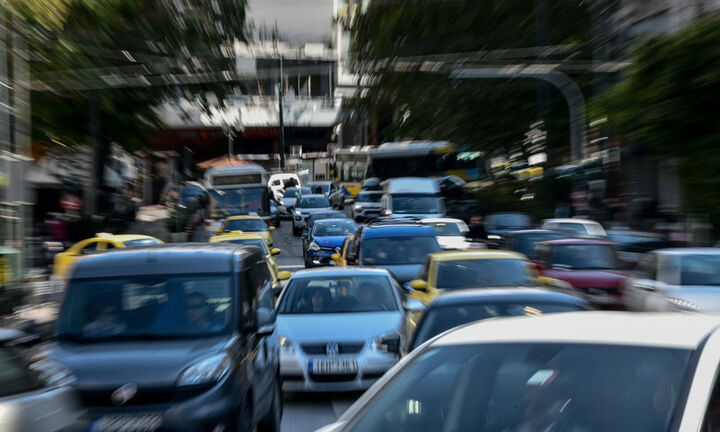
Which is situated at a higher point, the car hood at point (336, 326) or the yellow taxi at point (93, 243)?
the yellow taxi at point (93, 243)

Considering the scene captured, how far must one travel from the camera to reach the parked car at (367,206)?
41312 millimetres

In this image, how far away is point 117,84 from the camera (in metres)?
A: 28.5

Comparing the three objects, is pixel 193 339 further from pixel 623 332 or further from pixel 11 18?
pixel 11 18

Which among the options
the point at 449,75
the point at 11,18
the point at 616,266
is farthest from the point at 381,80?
the point at 616,266

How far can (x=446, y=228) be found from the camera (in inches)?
1047

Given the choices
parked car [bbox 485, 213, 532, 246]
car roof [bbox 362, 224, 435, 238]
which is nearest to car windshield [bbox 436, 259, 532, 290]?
car roof [bbox 362, 224, 435, 238]

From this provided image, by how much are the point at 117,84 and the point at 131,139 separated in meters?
4.89

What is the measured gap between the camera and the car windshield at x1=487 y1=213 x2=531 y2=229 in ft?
97.9

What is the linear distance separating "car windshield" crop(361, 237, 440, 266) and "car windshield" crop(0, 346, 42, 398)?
1168 centimetres

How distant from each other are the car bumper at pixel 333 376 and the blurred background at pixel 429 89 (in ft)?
45.6

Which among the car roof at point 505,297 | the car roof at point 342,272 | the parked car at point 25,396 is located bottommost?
the parked car at point 25,396

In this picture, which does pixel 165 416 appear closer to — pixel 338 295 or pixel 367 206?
pixel 338 295

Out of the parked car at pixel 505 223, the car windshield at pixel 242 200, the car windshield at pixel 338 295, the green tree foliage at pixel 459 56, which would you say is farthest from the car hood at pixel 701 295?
the car windshield at pixel 242 200

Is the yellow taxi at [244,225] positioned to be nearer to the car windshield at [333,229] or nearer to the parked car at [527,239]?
the car windshield at [333,229]
